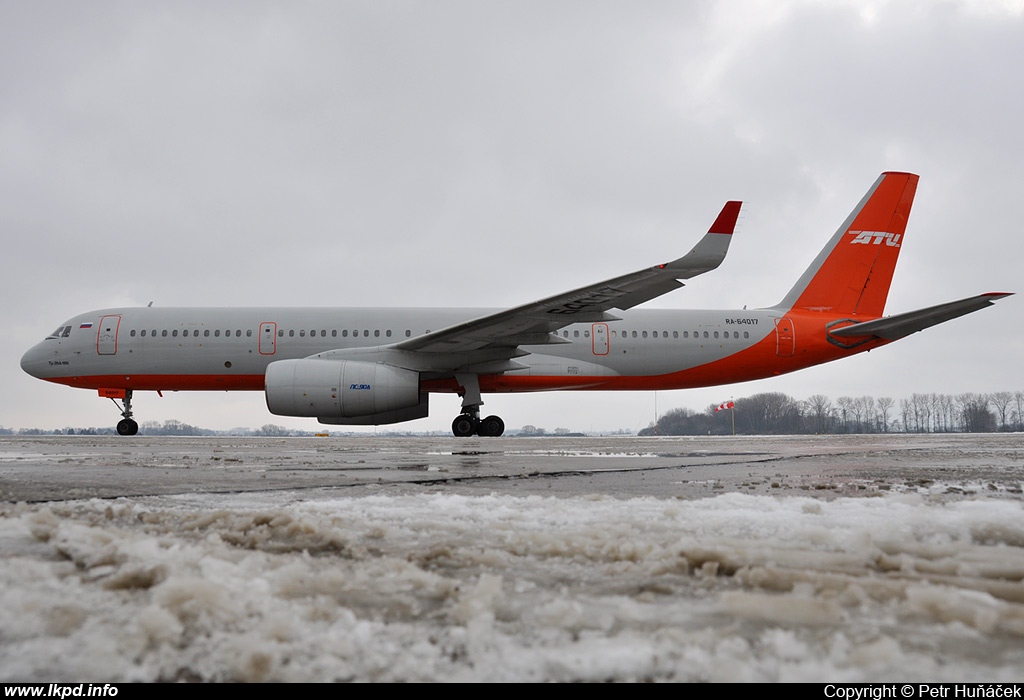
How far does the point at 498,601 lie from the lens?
0.88m

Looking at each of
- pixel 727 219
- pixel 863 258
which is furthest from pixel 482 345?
pixel 863 258

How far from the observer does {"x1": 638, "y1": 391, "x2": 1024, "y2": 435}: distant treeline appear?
44.4 m

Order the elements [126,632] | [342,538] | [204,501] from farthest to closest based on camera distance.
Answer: [204,501] → [342,538] → [126,632]

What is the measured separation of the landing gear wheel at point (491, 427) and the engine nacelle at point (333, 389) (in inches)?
93.8

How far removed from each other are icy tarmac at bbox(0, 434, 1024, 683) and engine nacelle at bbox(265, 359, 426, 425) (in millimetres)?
7672

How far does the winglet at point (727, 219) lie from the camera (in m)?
7.75

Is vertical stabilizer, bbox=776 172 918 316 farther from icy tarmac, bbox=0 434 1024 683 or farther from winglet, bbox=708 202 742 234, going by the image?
icy tarmac, bbox=0 434 1024 683

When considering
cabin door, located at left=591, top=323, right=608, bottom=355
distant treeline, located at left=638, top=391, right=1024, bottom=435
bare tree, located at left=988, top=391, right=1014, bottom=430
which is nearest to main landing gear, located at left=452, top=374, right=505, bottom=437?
cabin door, located at left=591, top=323, right=608, bottom=355

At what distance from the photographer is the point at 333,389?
9.45 meters

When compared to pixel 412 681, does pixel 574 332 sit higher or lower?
higher

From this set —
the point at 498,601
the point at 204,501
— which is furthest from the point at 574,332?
the point at 498,601

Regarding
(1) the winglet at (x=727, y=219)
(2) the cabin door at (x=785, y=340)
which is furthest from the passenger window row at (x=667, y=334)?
(1) the winglet at (x=727, y=219)
